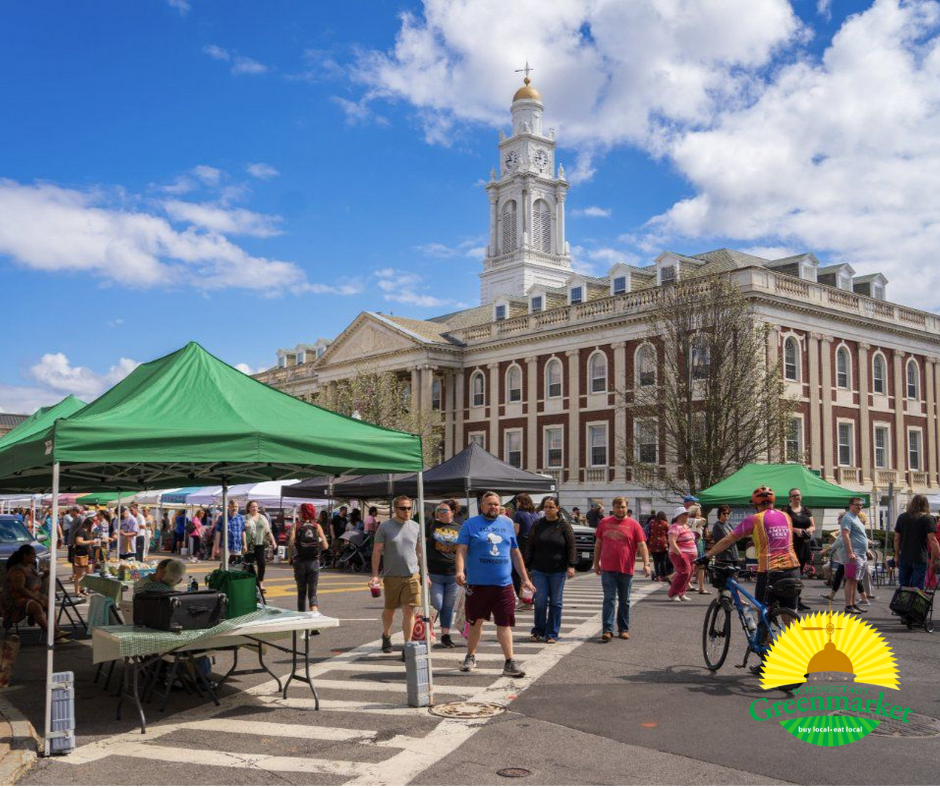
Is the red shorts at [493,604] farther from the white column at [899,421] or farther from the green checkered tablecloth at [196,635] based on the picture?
the white column at [899,421]

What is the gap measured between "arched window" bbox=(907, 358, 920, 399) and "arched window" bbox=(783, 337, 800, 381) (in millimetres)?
9633

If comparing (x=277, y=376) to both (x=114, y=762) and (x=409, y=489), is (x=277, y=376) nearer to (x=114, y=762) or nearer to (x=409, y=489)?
(x=409, y=489)

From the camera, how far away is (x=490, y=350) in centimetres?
5497

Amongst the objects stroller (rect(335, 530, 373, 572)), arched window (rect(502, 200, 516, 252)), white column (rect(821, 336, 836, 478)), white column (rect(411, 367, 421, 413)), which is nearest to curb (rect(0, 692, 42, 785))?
stroller (rect(335, 530, 373, 572))

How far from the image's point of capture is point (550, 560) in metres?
11.4

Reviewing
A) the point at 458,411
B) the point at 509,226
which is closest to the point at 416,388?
the point at 458,411

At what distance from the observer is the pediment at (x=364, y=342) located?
58.7 meters

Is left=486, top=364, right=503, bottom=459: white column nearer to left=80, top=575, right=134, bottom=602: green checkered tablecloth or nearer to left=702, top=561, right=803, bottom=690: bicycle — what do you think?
left=80, top=575, right=134, bottom=602: green checkered tablecloth

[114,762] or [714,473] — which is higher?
[714,473]

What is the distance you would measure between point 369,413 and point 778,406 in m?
26.9

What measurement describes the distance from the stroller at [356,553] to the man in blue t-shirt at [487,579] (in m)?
17.5

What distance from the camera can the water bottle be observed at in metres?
9.08

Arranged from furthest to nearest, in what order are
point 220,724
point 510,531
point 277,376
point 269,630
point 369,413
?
1. point 277,376
2. point 369,413
3. point 510,531
4. point 269,630
5. point 220,724

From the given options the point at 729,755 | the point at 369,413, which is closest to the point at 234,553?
the point at 729,755
